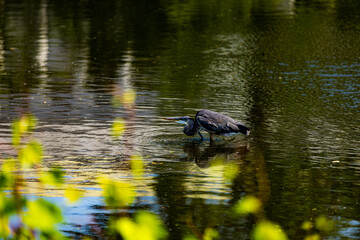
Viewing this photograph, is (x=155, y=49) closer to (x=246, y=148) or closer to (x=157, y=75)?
(x=157, y=75)

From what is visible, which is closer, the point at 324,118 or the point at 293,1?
the point at 324,118

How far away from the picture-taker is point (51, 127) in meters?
13.8

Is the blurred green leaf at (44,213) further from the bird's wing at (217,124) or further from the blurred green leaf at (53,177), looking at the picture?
the bird's wing at (217,124)

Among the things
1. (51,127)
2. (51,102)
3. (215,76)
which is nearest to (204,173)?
(51,127)

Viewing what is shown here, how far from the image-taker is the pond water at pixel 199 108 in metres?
9.18

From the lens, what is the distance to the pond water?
30.1ft

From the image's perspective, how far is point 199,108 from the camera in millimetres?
15781

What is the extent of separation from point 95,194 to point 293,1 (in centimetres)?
4012

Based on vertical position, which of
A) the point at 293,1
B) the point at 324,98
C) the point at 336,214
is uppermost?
the point at 336,214

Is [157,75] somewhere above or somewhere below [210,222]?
below

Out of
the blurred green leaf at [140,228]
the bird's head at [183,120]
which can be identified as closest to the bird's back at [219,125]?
the bird's head at [183,120]

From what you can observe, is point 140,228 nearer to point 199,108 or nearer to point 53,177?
point 53,177

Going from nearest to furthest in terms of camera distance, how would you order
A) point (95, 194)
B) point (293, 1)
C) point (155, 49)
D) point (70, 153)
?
point (95, 194)
point (70, 153)
point (155, 49)
point (293, 1)

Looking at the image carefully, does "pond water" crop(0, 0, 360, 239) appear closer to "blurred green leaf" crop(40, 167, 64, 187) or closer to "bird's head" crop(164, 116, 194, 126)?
"bird's head" crop(164, 116, 194, 126)
